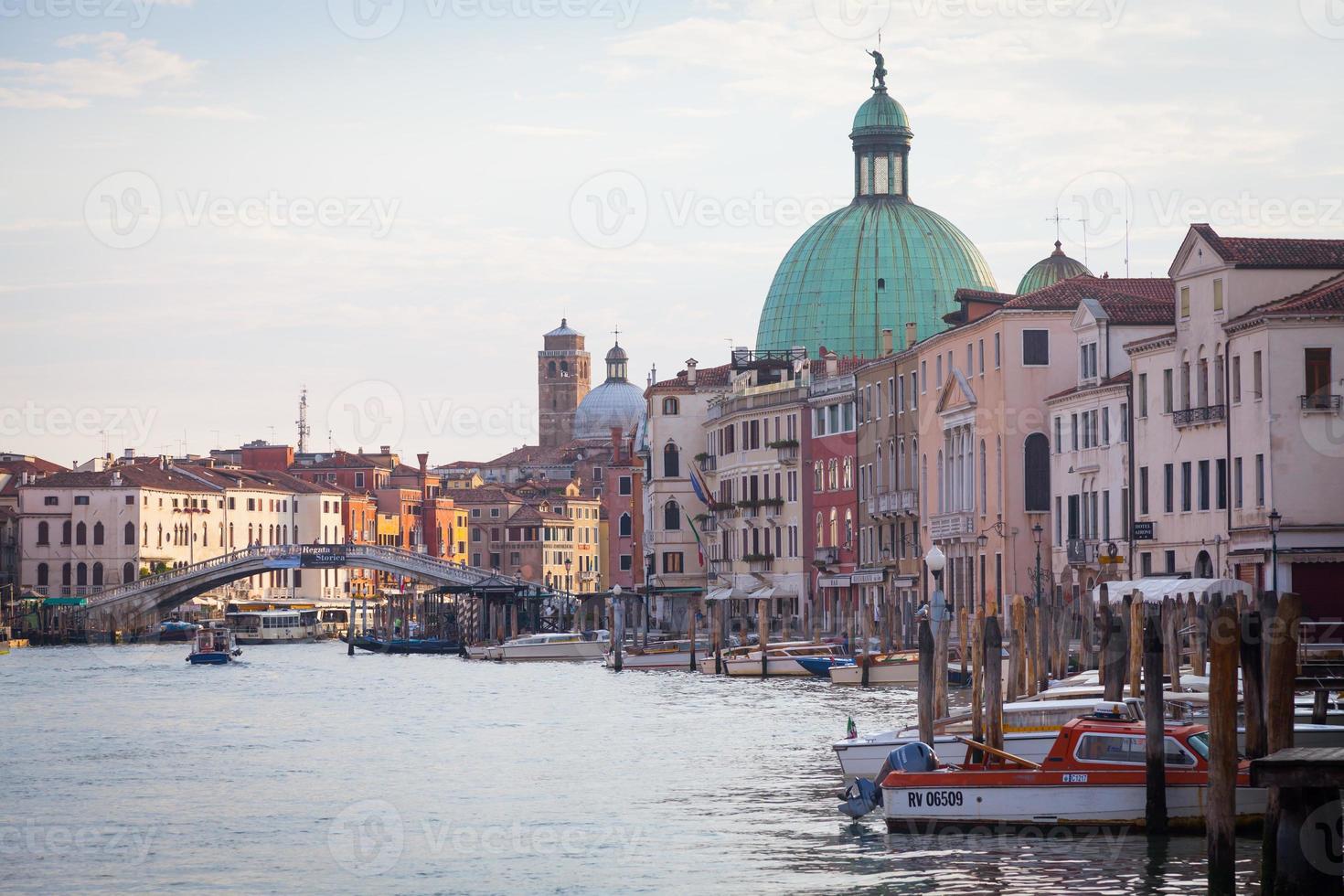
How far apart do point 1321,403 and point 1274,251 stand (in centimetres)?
346

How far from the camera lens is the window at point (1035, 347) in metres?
45.3

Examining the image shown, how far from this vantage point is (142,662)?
63.7 m

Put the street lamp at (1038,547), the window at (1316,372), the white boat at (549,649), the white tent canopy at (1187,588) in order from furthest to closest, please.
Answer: the white boat at (549,649) → the street lamp at (1038,547) → the window at (1316,372) → the white tent canopy at (1187,588)

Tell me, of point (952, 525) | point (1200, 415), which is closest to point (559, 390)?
point (952, 525)

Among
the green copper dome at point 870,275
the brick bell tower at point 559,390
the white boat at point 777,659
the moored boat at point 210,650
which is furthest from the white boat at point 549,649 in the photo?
the brick bell tower at point 559,390

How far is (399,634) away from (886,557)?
32.1 m

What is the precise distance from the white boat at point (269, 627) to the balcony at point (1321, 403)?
61.2 metres

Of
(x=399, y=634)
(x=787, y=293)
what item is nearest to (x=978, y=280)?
(x=787, y=293)

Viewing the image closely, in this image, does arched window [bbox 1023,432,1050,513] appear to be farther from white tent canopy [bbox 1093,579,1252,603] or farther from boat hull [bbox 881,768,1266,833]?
boat hull [bbox 881,768,1266,833]

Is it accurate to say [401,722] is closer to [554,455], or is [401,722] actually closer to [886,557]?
[886,557]

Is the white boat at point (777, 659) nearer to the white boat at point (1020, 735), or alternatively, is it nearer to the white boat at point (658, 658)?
the white boat at point (658, 658)

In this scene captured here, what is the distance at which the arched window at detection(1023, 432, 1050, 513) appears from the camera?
1796 inches

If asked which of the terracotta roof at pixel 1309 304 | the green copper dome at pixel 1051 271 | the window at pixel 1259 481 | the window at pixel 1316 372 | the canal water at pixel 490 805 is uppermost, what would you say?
the green copper dome at pixel 1051 271

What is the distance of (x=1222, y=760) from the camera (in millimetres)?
15062
